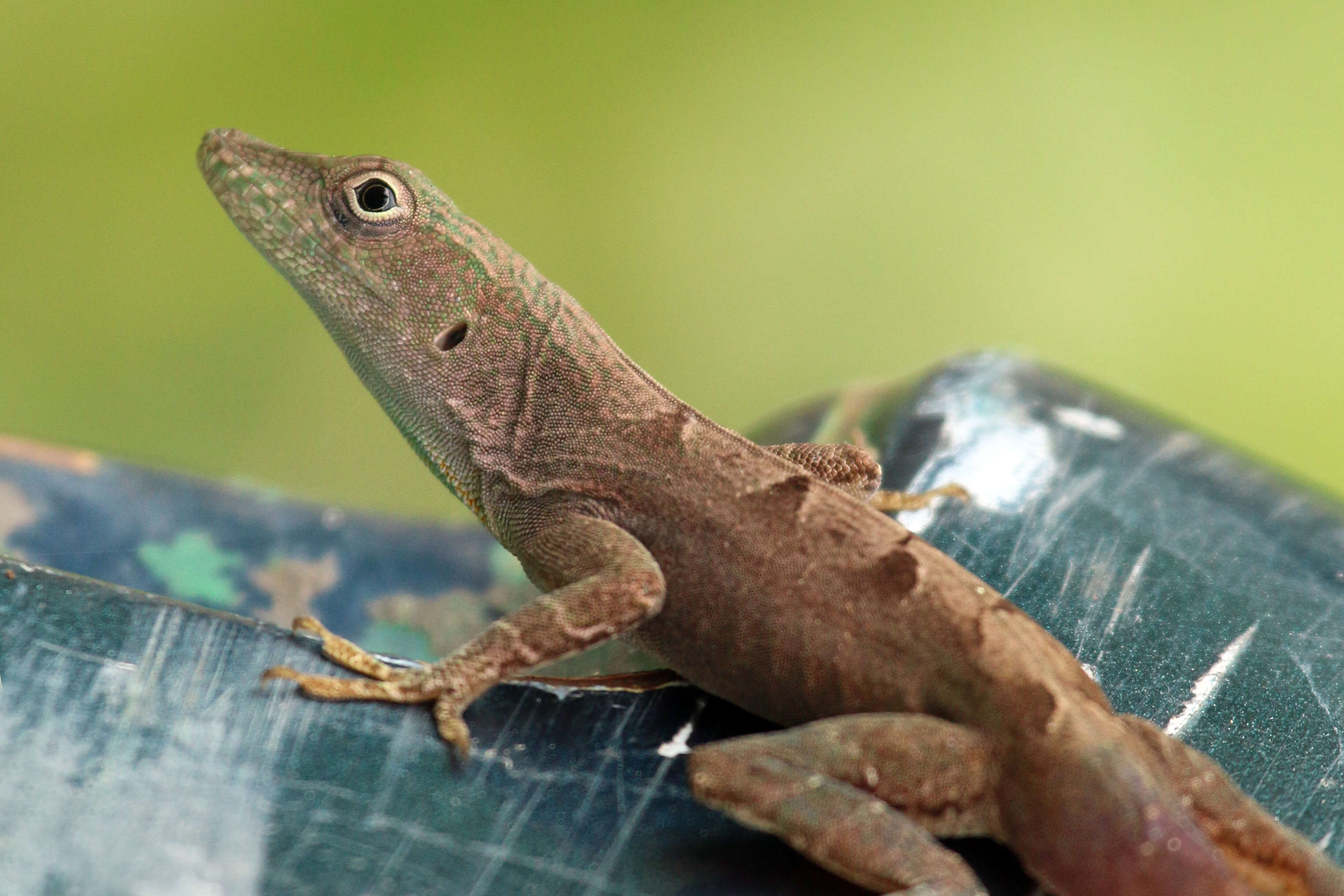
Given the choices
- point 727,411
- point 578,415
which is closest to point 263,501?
point 578,415

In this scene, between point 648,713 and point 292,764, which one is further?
point 648,713

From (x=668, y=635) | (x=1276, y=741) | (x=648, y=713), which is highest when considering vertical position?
(x=1276, y=741)

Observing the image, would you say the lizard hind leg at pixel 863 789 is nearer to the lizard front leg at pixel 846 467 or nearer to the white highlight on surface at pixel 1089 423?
the lizard front leg at pixel 846 467

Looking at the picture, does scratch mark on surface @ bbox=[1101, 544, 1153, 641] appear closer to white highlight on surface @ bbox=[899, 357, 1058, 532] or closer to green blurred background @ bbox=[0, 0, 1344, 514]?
white highlight on surface @ bbox=[899, 357, 1058, 532]

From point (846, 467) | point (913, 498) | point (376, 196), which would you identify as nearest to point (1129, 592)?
point (913, 498)

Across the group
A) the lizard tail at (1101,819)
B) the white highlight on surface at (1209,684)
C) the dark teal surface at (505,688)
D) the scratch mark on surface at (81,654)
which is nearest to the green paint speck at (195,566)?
the dark teal surface at (505,688)

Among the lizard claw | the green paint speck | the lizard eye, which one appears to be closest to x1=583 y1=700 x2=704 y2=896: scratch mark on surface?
the lizard claw

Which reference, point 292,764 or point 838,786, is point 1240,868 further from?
point 292,764
